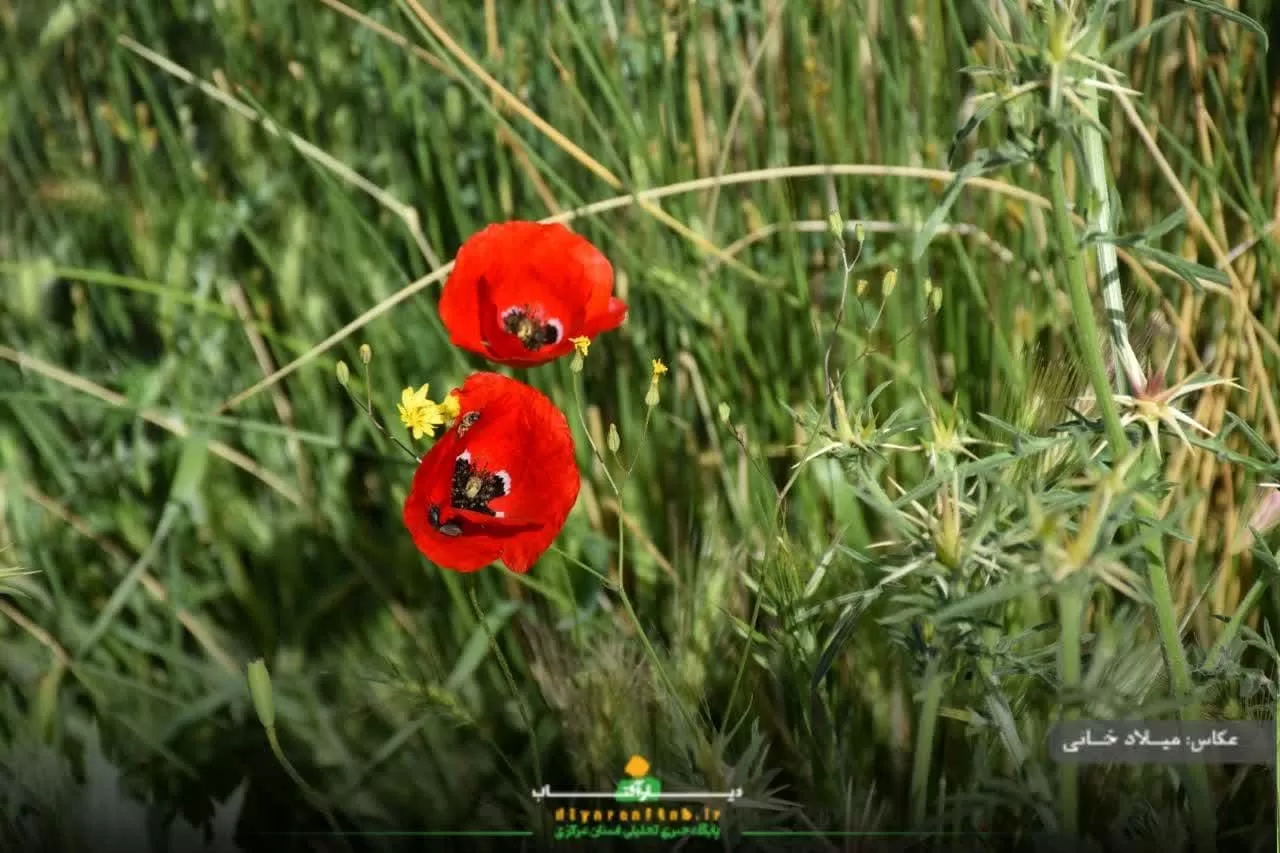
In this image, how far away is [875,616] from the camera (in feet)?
2.61

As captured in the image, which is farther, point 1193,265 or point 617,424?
point 617,424

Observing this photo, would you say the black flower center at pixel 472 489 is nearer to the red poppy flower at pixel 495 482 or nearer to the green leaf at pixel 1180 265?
the red poppy flower at pixel 495 482

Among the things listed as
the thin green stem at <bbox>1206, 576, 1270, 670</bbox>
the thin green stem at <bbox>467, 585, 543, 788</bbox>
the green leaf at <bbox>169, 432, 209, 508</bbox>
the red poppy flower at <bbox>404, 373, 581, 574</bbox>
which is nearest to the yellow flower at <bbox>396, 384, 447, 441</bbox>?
the red poppy flower at <bbox>404, 373, 581, 574</bbox>

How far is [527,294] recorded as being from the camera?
2.61ft

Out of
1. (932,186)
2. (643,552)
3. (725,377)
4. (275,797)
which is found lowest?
(275,797)

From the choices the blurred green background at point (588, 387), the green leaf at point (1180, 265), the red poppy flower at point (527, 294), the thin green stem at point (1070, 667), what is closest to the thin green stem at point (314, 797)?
the blurred green background at point (588, 387)

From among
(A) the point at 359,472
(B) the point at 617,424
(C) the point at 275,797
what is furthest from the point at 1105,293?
(C) the point at 275,797

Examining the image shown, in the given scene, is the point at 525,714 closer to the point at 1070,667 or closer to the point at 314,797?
the point at 314,797

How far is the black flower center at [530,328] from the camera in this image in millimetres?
785

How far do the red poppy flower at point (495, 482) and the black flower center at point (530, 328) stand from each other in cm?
3

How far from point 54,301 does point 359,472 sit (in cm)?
25

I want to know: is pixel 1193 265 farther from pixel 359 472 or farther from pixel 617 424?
pixel 359 472

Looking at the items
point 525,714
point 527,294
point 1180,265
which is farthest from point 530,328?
point 1180,265

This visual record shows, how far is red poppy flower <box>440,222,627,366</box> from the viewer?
77cm
